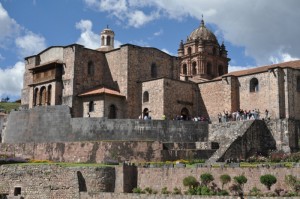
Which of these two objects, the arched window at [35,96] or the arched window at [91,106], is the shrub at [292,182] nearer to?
the arched window at [91,106]

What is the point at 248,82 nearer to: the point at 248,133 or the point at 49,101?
the point at 248,133

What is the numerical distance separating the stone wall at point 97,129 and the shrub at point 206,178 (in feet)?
36.6

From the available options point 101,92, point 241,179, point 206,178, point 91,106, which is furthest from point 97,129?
point 241,179

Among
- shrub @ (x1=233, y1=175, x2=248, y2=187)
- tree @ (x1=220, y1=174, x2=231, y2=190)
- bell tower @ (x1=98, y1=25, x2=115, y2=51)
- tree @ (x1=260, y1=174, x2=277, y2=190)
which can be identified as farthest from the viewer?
bell tower @ (x1=98, y1=25, x2=115, y2=51)

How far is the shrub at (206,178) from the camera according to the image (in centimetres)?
2416

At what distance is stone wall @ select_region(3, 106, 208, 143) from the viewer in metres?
35.4

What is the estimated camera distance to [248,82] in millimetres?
42438

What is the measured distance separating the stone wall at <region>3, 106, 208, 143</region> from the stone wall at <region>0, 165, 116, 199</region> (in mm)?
7609

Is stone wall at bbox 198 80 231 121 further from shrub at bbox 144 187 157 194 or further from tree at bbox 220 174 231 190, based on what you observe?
tree at bbox 220 174 231 190

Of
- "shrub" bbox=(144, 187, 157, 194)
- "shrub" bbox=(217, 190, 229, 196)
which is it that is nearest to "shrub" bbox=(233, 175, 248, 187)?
"shrub" bbox=(217, 190, 229, 196)

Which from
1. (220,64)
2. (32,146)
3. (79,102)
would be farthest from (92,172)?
A: (220,64)

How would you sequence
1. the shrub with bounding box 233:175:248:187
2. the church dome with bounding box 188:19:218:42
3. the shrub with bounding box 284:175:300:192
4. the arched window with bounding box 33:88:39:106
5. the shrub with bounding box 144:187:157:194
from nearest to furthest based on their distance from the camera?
the shrub with bounding box 284:175:300:192 → the shrub with bounding box 233:175:248:187 → the shrub with bounding box 144:187:157:194 → the arched window with bounding box 33:88:39:106 → the church dome with bounding box 188:19:218:42

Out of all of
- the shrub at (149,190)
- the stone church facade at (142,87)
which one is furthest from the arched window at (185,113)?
the shrub at (149,190)

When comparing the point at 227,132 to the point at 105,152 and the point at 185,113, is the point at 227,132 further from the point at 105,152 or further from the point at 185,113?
the point at 105,152
